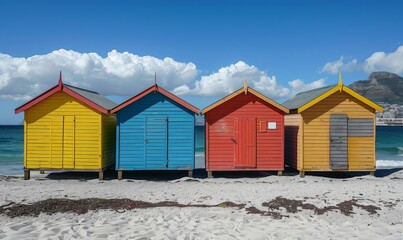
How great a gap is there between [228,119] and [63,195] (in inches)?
253

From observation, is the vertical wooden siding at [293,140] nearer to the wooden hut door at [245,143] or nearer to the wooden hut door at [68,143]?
the wooden hut door at [245,143]

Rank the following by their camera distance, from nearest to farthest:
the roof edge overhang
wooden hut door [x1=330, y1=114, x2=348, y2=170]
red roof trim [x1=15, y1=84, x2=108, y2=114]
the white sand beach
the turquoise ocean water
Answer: the white sand beach → red roof trim [x1=15, y1=84, x2=108, y2=114] → the roof edge overhang → wooden hut door [x1=330, y1=114, x2=348, y2=170] → the turquoise ocean water

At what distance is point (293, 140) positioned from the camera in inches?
561

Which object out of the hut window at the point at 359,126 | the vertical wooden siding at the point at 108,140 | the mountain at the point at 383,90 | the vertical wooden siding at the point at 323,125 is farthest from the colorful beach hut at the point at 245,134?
the mountain at the point at 383,90

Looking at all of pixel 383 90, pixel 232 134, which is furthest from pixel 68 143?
pixel 383 90

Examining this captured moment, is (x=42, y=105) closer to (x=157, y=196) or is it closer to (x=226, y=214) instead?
(x=157, y=196)

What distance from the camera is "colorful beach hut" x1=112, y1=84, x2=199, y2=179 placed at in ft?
42.4

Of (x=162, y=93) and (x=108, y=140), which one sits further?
(x=108, y=140)

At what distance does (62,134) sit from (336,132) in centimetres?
1040

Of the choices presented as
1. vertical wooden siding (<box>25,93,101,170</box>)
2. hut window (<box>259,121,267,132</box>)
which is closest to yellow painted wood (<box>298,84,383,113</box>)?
hut window (<box>259,121,267,132</box>)

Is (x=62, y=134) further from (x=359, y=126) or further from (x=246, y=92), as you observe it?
(x=359, y=126)

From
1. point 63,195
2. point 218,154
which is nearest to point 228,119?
point 218,154

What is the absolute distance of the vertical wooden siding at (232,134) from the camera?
524 inches

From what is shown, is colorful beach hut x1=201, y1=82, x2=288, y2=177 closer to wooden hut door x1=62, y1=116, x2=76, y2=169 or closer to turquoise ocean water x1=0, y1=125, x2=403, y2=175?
wooden hut door x1=62, y1=116, x2=76, y2=169
